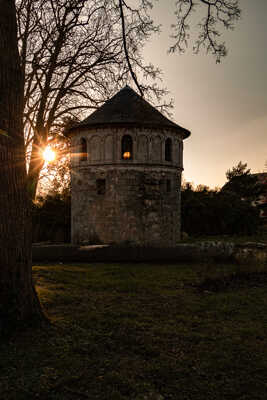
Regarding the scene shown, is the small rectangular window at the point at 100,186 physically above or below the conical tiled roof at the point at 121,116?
below

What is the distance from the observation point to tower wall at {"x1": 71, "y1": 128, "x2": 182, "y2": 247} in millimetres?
19469

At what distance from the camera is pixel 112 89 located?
1520 centimetres

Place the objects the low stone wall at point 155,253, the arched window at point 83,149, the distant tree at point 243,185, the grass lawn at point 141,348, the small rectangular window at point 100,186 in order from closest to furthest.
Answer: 1. the grass lawn at point 141,348
2. the low stone wall at point 155,253
3. the small rectangular window at point 100,186
4. the arched window at point 83,149
5. the distant tree at point 243,185

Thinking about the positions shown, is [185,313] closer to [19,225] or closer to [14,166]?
[19,225]

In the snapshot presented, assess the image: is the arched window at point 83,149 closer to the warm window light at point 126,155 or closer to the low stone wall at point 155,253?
the warm window light at point 126,155

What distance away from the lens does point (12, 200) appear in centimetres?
477

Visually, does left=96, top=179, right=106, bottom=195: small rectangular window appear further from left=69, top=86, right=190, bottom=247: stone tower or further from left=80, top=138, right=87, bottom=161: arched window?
left=80, top=138, right=87, bottom=161: arched window

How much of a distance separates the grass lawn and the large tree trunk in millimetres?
418

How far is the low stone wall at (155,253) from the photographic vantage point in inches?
540

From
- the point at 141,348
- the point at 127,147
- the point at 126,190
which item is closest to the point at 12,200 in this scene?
the point at 141,348

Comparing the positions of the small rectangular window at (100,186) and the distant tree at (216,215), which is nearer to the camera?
the small rectangular window at (100,186)

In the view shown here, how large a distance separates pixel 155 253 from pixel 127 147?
8535 millimetres

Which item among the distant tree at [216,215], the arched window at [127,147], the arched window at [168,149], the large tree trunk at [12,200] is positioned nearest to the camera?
the large tree trunk at [12,200]

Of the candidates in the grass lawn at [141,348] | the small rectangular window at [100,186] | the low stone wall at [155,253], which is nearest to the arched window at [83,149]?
the small rectangular window at [100,186]
